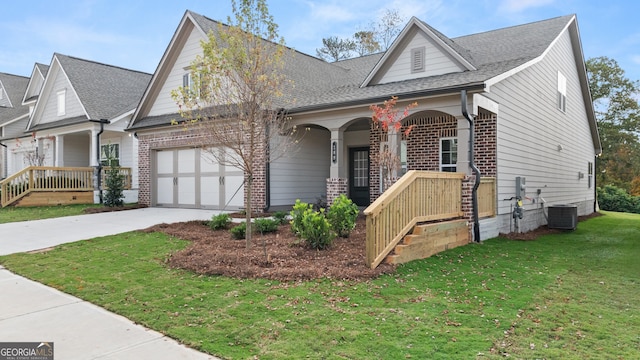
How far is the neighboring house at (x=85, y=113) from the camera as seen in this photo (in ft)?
59.2

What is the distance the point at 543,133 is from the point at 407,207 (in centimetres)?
822

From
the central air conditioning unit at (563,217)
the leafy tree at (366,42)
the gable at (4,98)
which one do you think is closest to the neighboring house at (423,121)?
the central air conditioning unit at (563,217)

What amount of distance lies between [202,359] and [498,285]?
4052mm

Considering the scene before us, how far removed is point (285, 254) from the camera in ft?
22.3

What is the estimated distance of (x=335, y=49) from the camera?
3422 cm

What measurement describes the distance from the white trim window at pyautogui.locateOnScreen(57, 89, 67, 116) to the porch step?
18.9m

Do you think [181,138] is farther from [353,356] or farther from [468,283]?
[353,356]

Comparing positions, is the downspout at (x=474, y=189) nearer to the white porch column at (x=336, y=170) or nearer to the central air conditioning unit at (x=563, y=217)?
the white porch column at (x=336, y=170)

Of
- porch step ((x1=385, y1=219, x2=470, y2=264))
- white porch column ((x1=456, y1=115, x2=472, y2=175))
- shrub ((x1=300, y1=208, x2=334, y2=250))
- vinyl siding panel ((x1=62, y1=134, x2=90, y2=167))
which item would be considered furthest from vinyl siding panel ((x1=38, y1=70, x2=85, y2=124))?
porch step ((x1=385, y1=219, x2=470, y2=264))

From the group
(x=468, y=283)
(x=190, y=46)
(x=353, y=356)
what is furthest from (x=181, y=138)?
(x=353, y=356)

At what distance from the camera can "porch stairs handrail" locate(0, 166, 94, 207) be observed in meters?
15.8

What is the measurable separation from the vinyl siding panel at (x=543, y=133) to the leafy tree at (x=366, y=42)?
1590 centimetres

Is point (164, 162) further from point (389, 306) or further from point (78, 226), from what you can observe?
point (389, 306)

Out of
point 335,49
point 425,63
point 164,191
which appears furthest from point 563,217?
point 335,49
